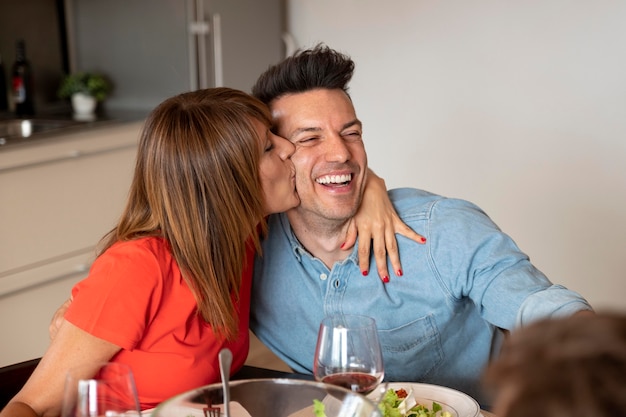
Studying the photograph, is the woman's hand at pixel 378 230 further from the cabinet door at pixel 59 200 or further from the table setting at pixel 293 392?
the cabinet door at pixel 59 200

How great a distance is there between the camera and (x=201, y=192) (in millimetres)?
1638

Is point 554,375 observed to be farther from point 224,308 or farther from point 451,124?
point 451,124

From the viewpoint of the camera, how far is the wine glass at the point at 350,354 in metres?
1.22

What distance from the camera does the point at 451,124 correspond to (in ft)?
12.7

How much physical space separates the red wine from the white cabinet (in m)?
2.27

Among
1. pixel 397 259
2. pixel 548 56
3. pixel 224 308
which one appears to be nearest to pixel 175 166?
pixel 224 308

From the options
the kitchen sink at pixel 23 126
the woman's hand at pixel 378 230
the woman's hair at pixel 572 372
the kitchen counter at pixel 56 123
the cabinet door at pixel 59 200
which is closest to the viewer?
the woman's hair at pixel 572 372

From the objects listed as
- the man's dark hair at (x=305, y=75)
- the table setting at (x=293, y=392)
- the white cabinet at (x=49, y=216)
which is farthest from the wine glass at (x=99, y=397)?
the white cabinet at (x=49, y=216)

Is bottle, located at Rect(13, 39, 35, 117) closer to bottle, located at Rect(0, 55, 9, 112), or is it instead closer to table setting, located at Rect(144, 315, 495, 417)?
bottle, located at Rect(0, 55, 9, 112)

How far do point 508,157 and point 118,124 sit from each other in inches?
64.1

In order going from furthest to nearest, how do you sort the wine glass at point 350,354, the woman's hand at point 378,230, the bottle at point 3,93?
the bottle at point 3,93 < the woman's hand at point 378,230 < the wine glass at point 350,354

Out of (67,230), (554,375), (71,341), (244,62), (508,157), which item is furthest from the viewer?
(244,62)

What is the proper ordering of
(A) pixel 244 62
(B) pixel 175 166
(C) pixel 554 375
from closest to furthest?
(C) pixel 554 375 < (B) pixel 175 166 < (A) pixel 244 62

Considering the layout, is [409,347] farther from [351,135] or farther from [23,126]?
[23,126]
